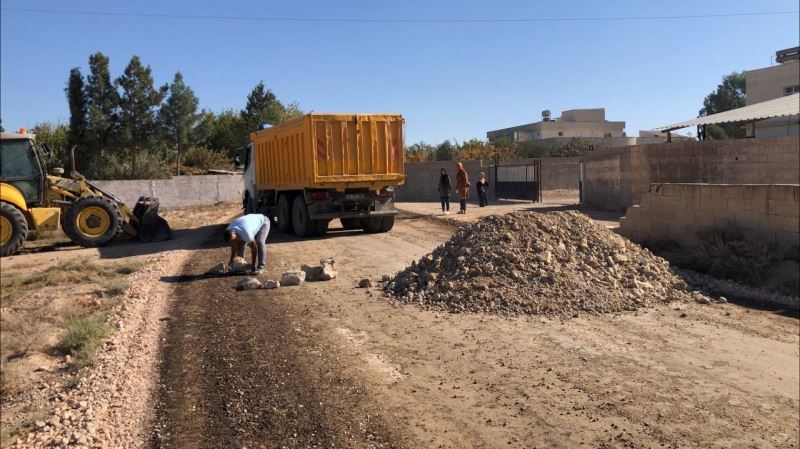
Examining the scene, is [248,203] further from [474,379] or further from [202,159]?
[202,159]

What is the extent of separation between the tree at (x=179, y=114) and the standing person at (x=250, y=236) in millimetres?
26461

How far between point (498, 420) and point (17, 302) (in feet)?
28.2

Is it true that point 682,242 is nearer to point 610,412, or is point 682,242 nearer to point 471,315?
point 471,315

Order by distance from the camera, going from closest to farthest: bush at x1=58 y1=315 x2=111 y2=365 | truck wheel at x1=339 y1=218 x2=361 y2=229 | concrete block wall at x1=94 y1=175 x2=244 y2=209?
bush at x1=58 y1=315 x2=111 y2=365 → truck wheel at x1=339 y1=218 x2=361 y2=229 → concrete block wall at x1=94 y1=175 x2=244 y2=209

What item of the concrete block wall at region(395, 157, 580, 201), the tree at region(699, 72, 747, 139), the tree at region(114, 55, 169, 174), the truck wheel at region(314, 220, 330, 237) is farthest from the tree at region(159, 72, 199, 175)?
the tree at region(699, 72, 747, 139)

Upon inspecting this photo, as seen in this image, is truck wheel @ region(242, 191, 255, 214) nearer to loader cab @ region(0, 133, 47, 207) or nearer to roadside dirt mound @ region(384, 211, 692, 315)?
loader cab @ region(0, 133, 47, 207)

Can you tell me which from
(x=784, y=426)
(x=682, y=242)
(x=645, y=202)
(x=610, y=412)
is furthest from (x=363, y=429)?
(x=645, y=202)

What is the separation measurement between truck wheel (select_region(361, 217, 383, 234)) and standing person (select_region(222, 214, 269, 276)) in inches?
214

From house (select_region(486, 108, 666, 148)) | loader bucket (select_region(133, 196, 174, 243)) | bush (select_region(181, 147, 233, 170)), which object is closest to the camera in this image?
loader bucket (select_region(133, 196, 174, 243))

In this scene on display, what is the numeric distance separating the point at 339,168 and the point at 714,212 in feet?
32.4

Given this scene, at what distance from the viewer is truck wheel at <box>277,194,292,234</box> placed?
16.8m

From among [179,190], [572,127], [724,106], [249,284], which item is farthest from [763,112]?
[572,127]

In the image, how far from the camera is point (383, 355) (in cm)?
612

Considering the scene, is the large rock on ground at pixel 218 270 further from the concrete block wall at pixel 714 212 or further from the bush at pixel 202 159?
the bush at pixel 202 159
